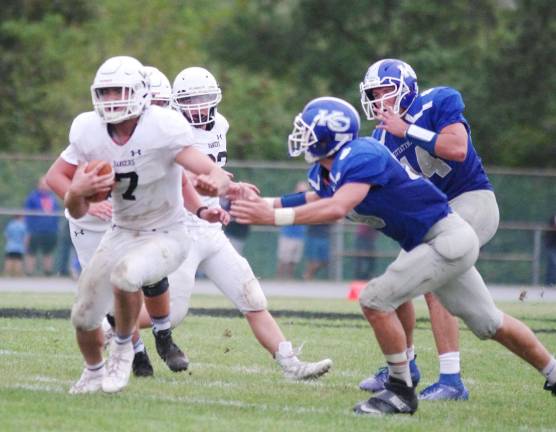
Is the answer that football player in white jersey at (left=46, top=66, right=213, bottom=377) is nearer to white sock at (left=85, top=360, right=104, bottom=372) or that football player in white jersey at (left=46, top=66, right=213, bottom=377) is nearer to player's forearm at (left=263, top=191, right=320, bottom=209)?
player's forearm at (left=263, top=191, right=320, bottom=209)

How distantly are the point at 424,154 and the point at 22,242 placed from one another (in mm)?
11738

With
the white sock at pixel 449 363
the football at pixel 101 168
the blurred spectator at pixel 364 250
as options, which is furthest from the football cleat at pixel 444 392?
the blurred spectator at pixel 364 250

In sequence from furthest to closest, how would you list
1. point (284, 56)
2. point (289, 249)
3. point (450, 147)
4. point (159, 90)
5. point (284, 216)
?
1. point (284, 56)
2. point (289, 249)
3. point (159, 90)
4. point (450, 147)
5. point (284, 216)

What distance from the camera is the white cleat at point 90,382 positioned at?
6453 millimetres

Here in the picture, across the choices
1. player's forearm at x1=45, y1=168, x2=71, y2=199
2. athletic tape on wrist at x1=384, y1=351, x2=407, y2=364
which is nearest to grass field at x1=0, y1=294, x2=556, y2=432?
athletic tape on wrist at x1=384, y1=351, x2=407, y2=364

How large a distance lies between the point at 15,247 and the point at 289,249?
390 cm

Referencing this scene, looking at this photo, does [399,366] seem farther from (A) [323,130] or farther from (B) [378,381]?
(A) [323,130]

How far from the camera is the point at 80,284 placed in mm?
6473

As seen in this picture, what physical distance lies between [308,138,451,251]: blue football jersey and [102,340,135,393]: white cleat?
4.19ft

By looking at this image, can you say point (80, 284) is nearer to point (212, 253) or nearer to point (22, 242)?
point (212, 253)

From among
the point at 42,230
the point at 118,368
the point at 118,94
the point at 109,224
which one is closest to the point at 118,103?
the point at 118,94

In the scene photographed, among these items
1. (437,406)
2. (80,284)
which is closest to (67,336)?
(80,284)

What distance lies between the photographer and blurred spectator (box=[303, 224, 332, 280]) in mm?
18438

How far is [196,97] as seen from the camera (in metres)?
7.80
